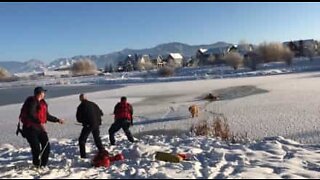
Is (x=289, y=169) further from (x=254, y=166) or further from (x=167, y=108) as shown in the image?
(x=167, y=108)

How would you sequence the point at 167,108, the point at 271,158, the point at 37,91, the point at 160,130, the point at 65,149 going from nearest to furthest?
1. the point at 37,91
2. the point at 271,158
3. the point at 65,149
4. the point at 160,130
5. the point at 167,108

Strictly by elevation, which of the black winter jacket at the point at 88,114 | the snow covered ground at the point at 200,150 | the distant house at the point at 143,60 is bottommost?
the snow covered ground at the point at 200,150

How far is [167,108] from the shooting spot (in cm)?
2247

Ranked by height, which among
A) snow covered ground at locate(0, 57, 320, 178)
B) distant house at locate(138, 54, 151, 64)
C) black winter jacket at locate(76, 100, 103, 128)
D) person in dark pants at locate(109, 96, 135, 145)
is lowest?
snow covered ground at locate(0, 57, 320, 178)

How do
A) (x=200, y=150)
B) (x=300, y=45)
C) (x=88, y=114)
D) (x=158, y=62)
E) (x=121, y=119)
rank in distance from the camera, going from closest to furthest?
(x=88, y=114) < (x=200, y=150) < (x=121, y=119) < (x=300, y=45) < (x=158, y=62)

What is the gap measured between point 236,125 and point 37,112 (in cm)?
892

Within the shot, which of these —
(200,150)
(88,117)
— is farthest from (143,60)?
(88,117)

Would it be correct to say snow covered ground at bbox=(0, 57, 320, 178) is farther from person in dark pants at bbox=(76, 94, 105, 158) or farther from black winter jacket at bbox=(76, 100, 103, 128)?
black winter jacket at bbox=(76, 100, 103, 128)

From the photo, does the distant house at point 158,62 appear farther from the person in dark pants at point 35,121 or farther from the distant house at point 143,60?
the person in dark pants at point 35,121

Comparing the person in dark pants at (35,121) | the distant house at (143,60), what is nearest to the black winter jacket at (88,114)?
the person in dark pants at (35,121)

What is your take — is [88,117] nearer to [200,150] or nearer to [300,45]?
[200,150]

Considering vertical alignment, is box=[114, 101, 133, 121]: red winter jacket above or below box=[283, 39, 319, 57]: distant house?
below

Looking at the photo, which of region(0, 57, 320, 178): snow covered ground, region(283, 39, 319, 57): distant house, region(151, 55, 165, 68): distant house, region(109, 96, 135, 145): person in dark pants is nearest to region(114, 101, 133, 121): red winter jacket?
region(109, 96, 135, 145): person in dark pants

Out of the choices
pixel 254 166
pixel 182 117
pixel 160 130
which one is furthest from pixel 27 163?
pixel 182 117
